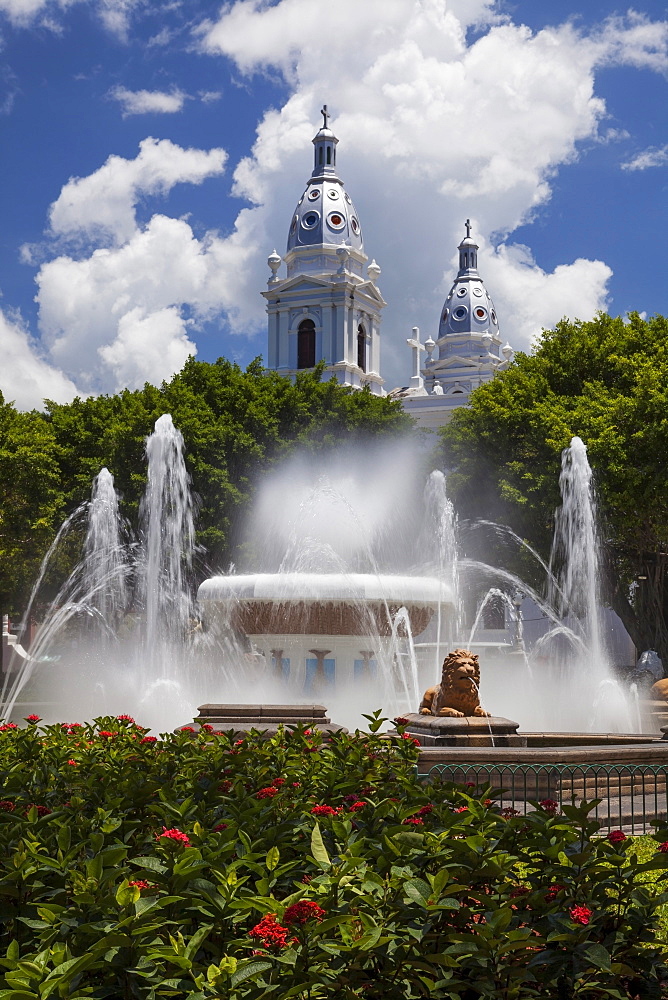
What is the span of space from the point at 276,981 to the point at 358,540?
93.7ft

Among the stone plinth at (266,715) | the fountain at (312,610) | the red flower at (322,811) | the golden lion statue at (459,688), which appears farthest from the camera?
the fountain at (312,610)

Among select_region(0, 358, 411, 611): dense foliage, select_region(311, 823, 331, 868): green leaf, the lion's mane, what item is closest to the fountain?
select_region(0, 358, 411, 611): dense foliage

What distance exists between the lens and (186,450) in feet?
110

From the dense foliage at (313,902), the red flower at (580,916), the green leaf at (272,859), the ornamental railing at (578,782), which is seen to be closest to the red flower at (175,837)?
the dense foliage at (313,902)

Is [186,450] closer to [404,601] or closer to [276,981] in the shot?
[404,601]

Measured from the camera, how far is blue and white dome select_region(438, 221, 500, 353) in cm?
9706

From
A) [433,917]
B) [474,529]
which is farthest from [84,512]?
→ [433,917]

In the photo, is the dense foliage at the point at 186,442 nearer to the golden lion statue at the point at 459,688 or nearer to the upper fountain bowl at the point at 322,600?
the upper fountain bowl at the point at 322,600

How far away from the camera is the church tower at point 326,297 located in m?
71.5

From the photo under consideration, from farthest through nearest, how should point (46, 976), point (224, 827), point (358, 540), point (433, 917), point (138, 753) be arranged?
point (358, 540) → point (138, 753) → point (224, 827) → point (433, 917) → point (46, 976)

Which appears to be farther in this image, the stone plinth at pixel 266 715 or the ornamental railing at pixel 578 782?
the stone plinth at pixel 266 715

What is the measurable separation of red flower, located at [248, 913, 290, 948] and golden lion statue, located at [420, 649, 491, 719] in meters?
8.33

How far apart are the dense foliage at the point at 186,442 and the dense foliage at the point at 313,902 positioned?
27.2m

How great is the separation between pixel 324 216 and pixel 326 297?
6899mm
